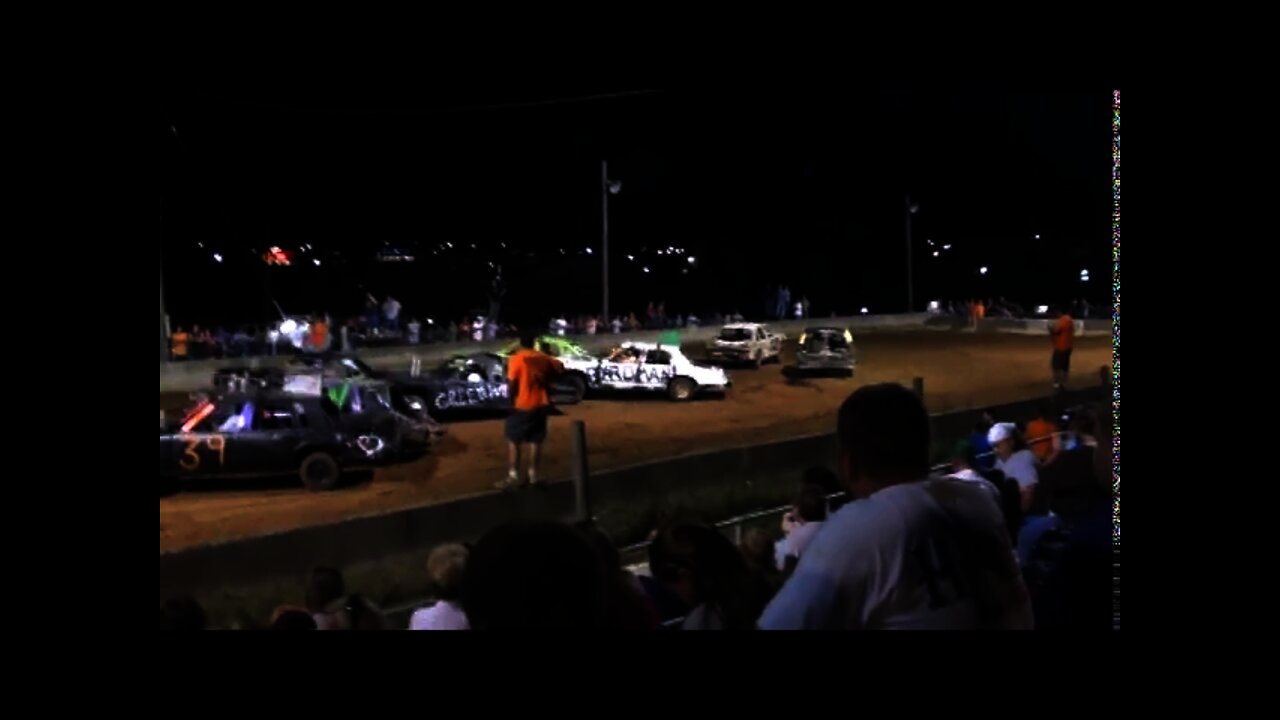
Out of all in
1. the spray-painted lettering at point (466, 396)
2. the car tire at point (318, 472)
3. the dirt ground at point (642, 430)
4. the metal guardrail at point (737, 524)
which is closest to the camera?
the metal guardrail at point (737, 524)

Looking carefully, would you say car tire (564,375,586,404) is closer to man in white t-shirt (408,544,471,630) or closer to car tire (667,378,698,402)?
car tire (667,378,698,402)

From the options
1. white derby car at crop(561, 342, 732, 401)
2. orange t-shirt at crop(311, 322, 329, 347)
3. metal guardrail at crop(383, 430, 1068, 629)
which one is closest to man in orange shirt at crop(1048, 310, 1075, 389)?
white derby car at crop(561, 342, 732, 401)

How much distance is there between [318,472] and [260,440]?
2.41 ft

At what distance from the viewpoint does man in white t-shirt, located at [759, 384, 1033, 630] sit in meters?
2.43

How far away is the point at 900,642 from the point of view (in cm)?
285

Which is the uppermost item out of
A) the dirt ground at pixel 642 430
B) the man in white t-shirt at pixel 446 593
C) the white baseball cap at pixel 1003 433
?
the white baseball cap at pixel 1003 433

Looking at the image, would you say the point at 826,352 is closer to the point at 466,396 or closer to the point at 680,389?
the point at 680,389

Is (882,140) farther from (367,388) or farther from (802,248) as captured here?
(367,388)

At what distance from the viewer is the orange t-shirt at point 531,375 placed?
10.9 meters

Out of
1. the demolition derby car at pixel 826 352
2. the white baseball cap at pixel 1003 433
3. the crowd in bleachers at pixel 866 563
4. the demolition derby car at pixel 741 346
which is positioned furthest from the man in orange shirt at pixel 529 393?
the demolition derby car at pixel 741 346

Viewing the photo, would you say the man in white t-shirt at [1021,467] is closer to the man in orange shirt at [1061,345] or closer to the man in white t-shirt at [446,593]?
the man in white t-shirt at [446,593]

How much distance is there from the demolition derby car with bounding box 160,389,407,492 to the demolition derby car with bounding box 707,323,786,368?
44.3ft

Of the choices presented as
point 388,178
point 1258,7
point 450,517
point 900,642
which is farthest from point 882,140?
point 900,642

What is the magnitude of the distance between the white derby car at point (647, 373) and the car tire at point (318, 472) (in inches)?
304
